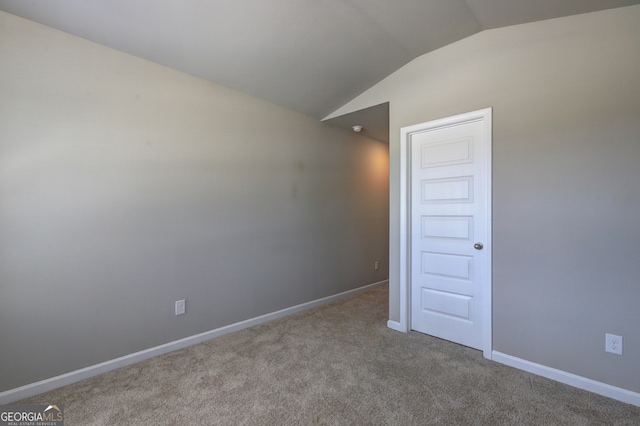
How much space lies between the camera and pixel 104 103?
83.6 inches

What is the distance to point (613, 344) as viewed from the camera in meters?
1.86

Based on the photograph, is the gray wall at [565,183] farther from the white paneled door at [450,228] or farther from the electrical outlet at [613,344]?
the white paneled door at [450,228]

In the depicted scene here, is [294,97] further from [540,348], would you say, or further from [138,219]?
[540,348]

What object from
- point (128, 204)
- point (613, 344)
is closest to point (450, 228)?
point (613, 344)

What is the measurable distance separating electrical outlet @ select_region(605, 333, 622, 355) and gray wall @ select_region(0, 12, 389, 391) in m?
2.63

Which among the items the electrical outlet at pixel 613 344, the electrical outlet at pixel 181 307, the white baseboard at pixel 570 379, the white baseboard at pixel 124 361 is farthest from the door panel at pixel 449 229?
the electrical outlet at pixel 181 307

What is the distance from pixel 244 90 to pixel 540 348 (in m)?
3.34

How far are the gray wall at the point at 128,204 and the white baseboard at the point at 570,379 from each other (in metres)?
2.10

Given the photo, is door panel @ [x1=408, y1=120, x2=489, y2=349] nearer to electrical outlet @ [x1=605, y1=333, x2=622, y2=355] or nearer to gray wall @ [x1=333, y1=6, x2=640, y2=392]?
gray wall @ [x1=333, y1=6, x2=640, y2=392]

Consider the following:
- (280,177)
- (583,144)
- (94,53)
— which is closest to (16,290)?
(94,53)

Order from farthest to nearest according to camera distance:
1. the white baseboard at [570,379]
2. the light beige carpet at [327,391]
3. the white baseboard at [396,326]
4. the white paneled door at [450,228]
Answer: the white baseboard at [396,326]
the white paneled door at [450,228]
the white baseboard at [570,379]
the light beige carpet at [327,391]

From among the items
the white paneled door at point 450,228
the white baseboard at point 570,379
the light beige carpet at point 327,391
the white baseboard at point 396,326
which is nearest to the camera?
the light beige carpet at point 327,391

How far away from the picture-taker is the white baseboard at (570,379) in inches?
70.9

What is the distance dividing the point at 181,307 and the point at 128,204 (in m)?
0.98
